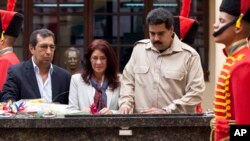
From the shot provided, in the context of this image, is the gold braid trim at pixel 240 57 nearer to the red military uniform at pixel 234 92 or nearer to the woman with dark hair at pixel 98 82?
the red military uniform at pixel 234 92

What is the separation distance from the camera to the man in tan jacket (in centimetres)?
576

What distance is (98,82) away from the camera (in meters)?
6.07

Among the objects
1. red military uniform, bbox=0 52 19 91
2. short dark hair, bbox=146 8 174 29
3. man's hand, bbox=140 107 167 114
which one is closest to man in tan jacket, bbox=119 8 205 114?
short dark hair, bbox=146 8 174 29

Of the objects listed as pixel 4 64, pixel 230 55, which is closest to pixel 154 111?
pixel 230 55

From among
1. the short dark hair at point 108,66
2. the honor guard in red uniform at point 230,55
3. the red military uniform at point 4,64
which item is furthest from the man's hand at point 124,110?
the red military uniform at point 4,64

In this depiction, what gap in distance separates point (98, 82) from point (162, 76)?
1.75 ft

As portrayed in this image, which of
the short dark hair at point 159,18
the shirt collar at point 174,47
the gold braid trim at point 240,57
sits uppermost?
the short dark hair at point 159,18

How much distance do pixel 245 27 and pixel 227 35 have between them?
102 millimetres

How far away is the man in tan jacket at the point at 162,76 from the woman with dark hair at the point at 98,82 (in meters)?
0.17

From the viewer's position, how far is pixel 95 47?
606 centimetres

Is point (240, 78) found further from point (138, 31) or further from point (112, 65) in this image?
point (138, 31)

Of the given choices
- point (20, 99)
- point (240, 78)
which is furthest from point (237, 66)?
point (20, 99)

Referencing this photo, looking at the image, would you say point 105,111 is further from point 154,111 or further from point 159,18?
point 159,18

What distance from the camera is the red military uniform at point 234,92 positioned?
4.11m
